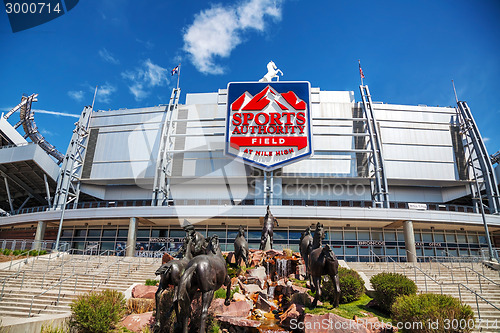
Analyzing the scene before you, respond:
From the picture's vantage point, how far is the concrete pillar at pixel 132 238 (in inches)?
1314

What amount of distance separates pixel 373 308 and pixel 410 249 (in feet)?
72.6

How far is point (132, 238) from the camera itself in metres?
34.3

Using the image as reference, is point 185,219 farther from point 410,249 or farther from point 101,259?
point 410,249

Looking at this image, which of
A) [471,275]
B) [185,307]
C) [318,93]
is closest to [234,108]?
[318,93]

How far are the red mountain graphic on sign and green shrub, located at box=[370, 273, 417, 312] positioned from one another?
31.6m

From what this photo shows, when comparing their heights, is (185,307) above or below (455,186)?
below

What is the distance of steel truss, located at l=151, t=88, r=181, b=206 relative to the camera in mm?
40938

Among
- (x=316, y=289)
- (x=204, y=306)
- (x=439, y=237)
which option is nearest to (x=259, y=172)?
(x=439, y=237)

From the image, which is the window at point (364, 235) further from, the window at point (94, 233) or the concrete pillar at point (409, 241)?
the window at point (94, 233)

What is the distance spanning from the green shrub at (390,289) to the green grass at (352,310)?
1.55 feet

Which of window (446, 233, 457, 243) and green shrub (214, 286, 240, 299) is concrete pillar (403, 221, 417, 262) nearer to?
window (446, 233, 457, 243)

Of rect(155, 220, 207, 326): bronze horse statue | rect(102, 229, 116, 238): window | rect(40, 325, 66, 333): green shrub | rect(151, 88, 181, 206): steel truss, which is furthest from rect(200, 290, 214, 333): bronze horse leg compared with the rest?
rect(102, 229, 116, 238): window

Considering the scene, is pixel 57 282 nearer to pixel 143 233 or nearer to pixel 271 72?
pixel 143 233

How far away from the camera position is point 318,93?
160 feet
